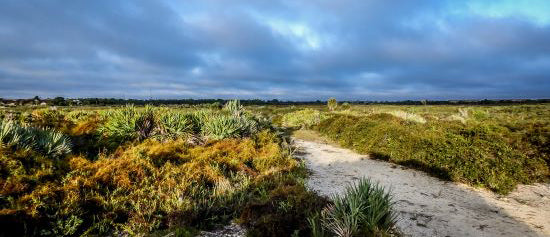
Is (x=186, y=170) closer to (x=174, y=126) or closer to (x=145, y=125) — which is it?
(x=174, y=126)

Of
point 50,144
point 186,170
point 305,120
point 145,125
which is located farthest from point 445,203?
point 305,120

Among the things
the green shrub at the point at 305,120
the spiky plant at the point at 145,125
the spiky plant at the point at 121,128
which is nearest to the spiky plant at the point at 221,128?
the spiky plant at the point at 145,125

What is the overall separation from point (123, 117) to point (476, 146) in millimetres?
13112

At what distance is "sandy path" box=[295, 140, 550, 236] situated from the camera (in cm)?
638

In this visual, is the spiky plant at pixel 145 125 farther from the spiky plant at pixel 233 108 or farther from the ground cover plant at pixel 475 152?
the ground cover plant at pixel 475 152

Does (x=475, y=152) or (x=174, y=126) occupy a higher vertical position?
(x=174, y=126)

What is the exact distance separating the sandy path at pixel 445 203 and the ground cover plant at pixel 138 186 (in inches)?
63.1

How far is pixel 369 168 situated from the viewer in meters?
11.8

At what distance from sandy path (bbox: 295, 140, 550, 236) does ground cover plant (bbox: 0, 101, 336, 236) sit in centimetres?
160

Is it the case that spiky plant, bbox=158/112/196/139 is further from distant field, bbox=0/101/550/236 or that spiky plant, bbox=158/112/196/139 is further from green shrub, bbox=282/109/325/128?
green shrub, bbox=282/109/325/128

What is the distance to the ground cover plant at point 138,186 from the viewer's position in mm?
5402

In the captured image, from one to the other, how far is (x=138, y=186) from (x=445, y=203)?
7.65m

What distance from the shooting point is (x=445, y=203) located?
8047mm

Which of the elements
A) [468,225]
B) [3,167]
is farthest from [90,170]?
[468,225]
